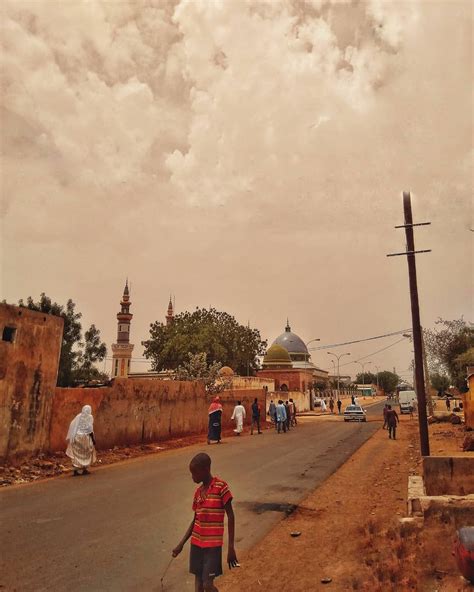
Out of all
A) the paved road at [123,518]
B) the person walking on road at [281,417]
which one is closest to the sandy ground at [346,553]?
the paved road at [123,518]

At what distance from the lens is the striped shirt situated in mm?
3805

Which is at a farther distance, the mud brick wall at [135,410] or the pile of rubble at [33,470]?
the mud brick wall at [135,410]

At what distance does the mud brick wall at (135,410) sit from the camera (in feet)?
45.8

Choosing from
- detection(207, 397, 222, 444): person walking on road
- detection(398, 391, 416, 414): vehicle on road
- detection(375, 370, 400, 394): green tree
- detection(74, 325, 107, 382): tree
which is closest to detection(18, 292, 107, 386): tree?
detection(74, 325, 107, 382): tree

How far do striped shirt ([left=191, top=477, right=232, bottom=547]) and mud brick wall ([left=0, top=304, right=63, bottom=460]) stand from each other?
9.40 m

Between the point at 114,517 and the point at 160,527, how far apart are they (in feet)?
3.11

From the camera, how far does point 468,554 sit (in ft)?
15.6

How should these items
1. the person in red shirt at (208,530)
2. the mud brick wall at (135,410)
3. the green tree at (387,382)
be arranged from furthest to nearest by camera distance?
the green tree at (387,382) → the mud brick wall at (135,410) → the person in red shirt at (208,530)

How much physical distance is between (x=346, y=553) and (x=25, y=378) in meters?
9.58

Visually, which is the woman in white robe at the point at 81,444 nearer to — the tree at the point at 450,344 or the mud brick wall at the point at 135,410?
the mud brick wall at the point at 135,410

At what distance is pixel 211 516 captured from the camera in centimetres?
384

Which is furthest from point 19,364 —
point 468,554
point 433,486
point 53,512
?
point 468,554

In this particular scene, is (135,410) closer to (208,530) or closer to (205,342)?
(208,530)

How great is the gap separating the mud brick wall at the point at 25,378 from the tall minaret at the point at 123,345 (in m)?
53.6
